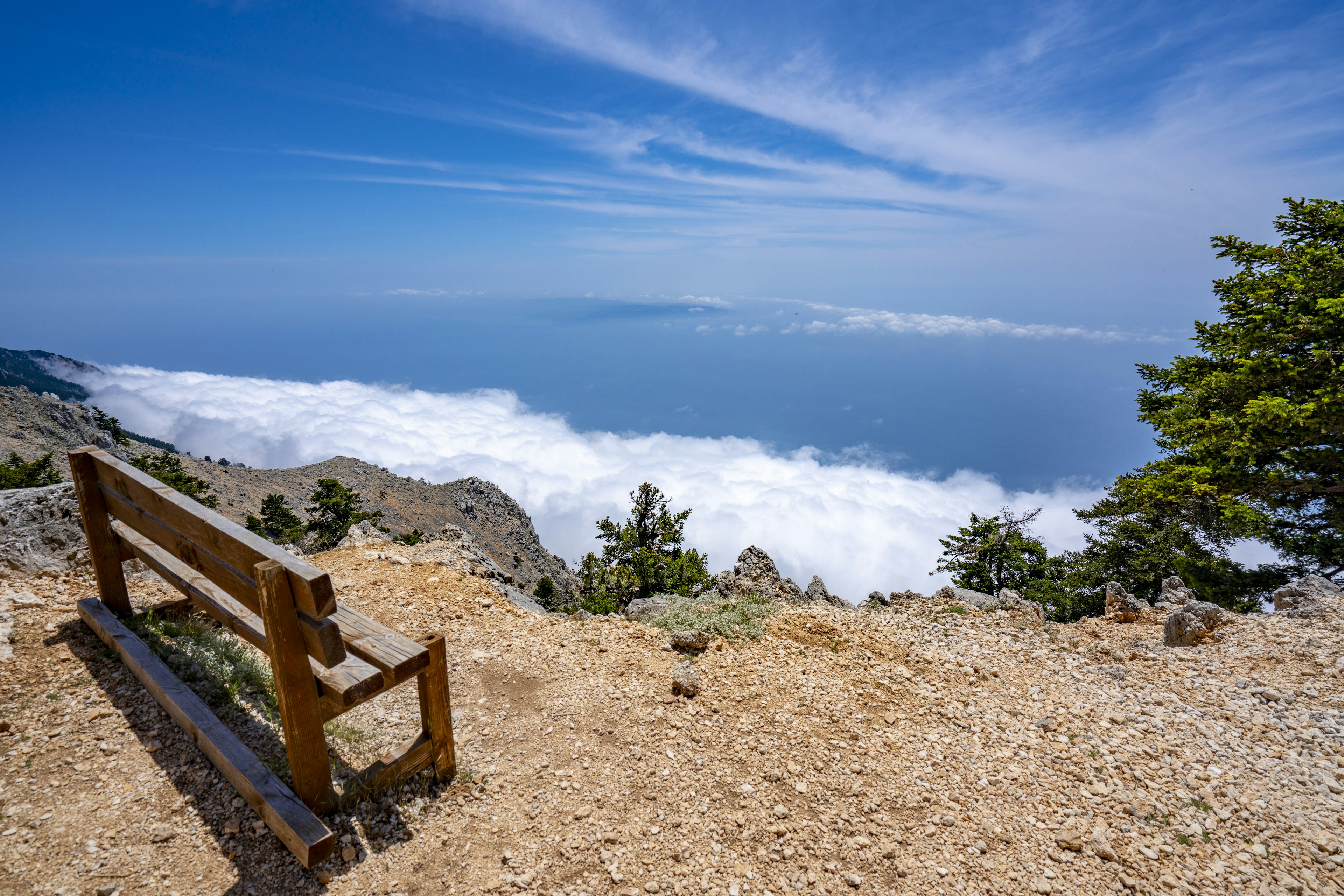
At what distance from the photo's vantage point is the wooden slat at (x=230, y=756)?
3.86m

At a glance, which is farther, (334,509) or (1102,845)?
(334,509)

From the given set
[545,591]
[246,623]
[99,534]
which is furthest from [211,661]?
[545,591]

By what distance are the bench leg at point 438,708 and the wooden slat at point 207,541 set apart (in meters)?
1.00

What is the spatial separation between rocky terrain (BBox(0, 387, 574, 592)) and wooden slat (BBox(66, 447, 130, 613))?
171 ft

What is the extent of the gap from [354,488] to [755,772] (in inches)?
2885

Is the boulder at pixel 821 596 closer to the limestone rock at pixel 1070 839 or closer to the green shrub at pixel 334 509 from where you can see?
the limestone rock at pixel 1070 839

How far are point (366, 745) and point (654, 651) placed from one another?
3.71 metres

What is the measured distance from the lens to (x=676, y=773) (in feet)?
17.9

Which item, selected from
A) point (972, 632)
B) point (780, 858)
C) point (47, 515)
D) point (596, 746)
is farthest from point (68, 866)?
point (972, 632)

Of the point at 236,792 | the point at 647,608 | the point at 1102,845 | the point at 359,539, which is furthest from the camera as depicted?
the point at 359,539

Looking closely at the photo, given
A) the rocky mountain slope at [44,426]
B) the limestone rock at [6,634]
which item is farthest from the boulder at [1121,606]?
the rocky mountain slope at [44,426]

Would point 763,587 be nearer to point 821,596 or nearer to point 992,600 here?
point 821,596

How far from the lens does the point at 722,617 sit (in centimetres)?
869

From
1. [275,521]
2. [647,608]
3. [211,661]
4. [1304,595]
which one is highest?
[211,661]
